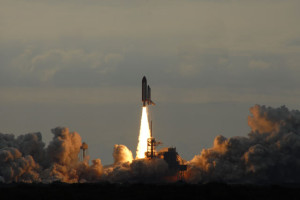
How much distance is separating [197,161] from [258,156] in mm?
12536

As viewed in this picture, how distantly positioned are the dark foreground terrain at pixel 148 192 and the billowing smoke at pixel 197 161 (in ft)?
123

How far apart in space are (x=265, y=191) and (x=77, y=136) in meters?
60.5

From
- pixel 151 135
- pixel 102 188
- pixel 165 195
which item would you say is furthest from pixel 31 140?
pixel 165 195

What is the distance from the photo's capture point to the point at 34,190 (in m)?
145

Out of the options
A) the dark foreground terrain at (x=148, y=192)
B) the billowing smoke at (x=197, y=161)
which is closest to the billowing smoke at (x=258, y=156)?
the billowing smoke at (x=197, y=161)

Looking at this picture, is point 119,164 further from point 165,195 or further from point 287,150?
point 165,195

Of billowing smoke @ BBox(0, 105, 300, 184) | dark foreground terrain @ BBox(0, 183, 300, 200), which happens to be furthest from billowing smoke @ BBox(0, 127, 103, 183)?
dark foreground terrain @ BBox(0, 183, 300, 200)

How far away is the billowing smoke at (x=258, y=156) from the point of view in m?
191

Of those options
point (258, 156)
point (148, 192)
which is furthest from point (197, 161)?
point (148, 192)

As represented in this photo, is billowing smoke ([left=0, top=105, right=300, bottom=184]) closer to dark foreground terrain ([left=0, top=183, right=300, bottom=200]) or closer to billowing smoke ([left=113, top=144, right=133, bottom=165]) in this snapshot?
billowing smoke ([left=113, top=144, right=133, bottom=165])

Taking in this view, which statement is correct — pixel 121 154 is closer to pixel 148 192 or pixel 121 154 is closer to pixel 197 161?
pixel 197 161

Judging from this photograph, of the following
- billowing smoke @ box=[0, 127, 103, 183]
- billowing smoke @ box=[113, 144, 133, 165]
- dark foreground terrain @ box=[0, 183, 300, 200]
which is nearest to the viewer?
dark foreground terrain @ box=[0, 183, 300, 200]

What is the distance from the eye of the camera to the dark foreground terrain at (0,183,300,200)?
135 m

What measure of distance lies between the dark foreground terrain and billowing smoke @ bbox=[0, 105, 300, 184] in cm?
3763
